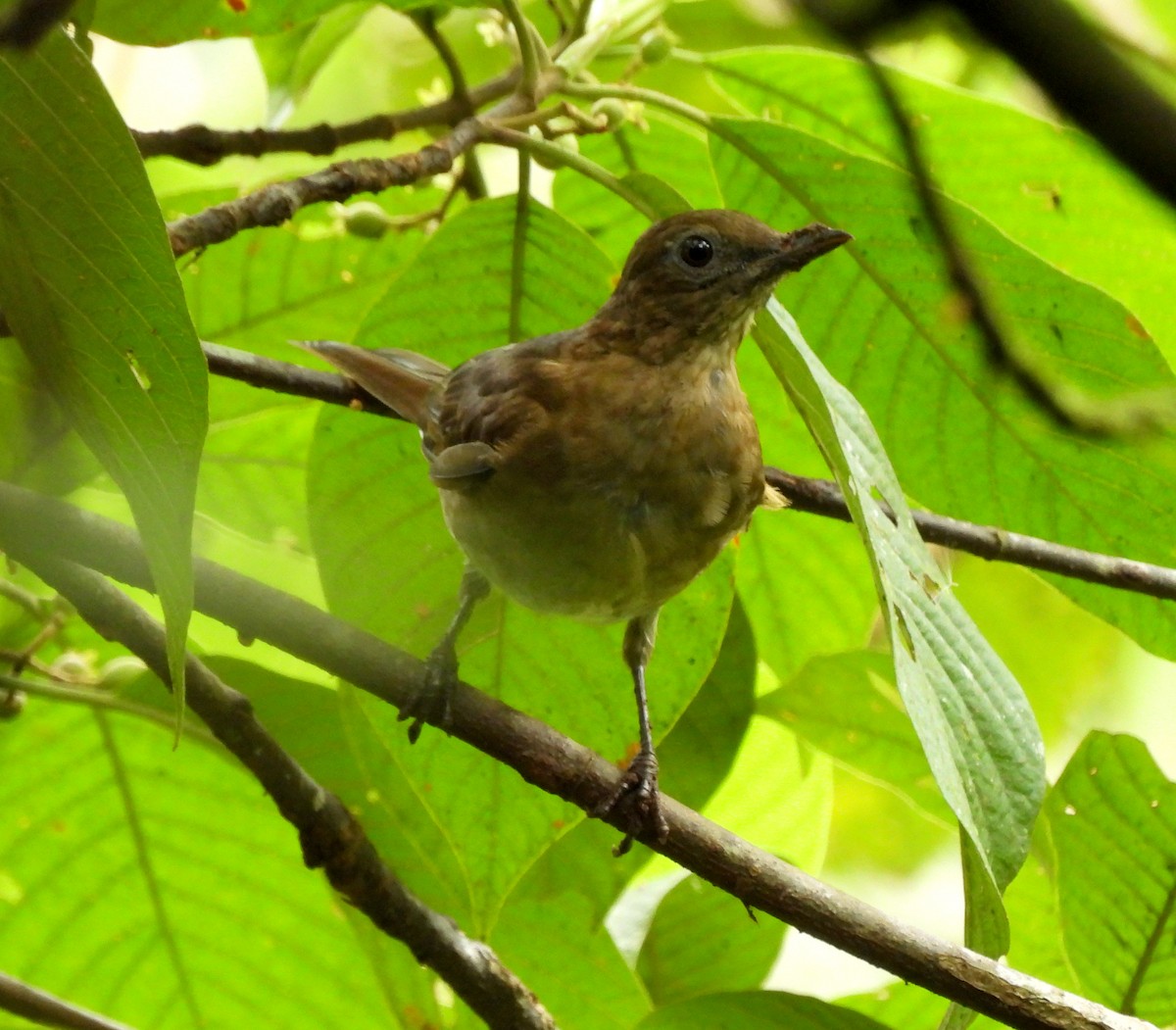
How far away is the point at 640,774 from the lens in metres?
2.48

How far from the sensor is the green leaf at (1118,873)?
2.64 m

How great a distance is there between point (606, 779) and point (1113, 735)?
108 cm

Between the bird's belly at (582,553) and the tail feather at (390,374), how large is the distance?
234mm

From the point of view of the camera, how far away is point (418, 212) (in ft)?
11.4

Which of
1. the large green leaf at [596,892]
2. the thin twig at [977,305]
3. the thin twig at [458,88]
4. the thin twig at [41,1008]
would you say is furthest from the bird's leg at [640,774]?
the thin twig at [977,305]

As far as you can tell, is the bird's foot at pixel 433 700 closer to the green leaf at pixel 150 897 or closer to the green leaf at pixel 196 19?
the green leaf at pixel 150 897

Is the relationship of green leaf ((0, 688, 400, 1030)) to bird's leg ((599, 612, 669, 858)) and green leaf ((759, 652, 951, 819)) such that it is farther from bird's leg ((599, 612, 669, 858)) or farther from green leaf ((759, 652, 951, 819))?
green leaf ((759, 652, 951, 819))

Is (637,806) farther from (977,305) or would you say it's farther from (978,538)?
(977,305)

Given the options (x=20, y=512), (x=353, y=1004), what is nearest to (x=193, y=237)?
(x=20, y=512)

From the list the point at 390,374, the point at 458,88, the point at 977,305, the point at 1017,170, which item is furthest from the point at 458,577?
the point at 977,305

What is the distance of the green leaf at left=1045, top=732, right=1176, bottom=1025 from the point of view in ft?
8.65

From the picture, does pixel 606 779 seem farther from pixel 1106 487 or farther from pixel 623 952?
pixel 1106 487

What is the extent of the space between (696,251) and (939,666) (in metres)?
1.05

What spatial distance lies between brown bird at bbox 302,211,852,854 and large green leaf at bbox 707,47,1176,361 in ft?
1.98
